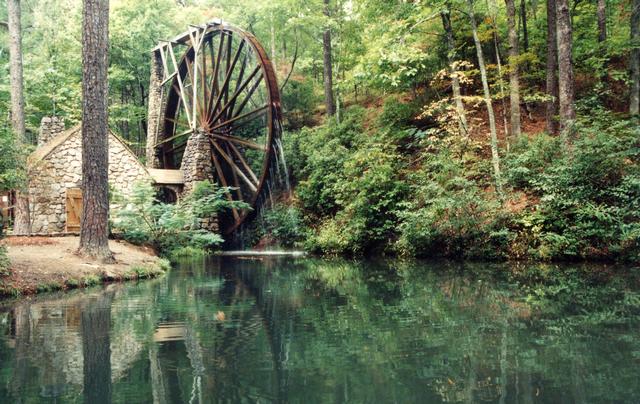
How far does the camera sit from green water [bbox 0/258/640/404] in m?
2.34

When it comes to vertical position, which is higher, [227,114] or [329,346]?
[227,114]

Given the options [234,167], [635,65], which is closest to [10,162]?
[234,167]

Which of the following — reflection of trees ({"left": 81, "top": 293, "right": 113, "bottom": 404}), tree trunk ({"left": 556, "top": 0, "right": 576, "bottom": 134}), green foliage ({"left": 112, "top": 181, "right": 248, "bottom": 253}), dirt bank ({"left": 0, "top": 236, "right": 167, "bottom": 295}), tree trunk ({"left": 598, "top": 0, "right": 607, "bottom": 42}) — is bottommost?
reflection of trees ({"left": 81, "top": 293, "right": 113, "bottom": 404})

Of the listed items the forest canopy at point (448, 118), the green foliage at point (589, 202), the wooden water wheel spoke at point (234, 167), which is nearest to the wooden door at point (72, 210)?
the forest canopy at point (448, 118)

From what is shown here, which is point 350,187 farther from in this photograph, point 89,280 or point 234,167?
point 89,280

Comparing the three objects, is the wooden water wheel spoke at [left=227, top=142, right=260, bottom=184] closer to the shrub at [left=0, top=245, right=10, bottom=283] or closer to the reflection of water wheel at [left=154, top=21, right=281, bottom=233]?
the reflection of water wheel at [left=154, top=21, right=281, bottom=233]

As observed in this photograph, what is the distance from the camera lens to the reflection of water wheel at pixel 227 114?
1522cm

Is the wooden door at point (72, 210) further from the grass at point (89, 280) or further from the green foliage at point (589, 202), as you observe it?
the green foliage at point (589, 202)

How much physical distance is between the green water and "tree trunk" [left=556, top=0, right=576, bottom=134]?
5162 millimetres

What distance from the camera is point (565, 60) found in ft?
31.3

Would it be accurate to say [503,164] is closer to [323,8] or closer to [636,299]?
[636,299]

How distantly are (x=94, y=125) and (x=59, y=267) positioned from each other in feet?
7.77

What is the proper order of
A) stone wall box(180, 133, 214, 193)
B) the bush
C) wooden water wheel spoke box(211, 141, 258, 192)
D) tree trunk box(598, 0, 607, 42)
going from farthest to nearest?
stone wall box(180, 133, 214, 193), wooden water wheel spoke box(211, 141, 258, 192), tree trunk box(598, 0, 607, 42), the bush

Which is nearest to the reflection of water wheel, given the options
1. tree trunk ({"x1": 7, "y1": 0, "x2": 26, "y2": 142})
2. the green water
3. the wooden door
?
the wooden door
